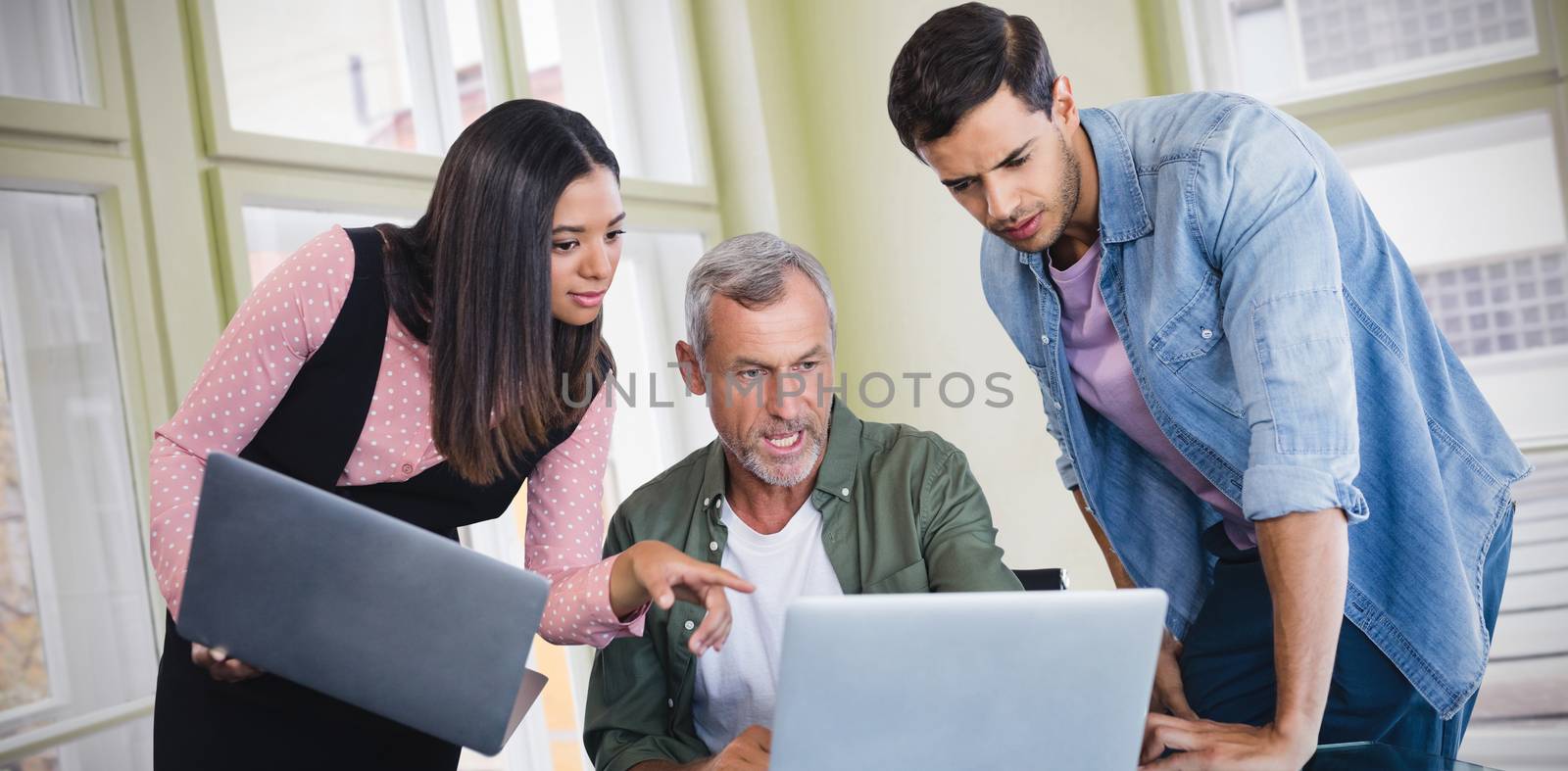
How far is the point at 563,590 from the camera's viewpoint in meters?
1.47

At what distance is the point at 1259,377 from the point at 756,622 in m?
0.80

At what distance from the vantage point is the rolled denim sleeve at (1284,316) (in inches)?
47.8

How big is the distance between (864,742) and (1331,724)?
766 millimetres

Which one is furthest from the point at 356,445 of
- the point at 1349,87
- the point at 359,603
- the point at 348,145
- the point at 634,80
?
the point at 1349,87

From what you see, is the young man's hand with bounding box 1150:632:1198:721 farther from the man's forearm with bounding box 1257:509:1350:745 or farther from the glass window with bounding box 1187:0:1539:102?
the glass window with bounding box 1187:0:1539:102

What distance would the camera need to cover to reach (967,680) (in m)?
0.95

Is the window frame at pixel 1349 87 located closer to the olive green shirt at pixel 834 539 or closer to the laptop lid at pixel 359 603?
the olive green shirt at pixel 834 539

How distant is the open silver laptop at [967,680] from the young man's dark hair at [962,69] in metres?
0.68

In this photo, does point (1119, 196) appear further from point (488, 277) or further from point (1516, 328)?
point (1516, 328)

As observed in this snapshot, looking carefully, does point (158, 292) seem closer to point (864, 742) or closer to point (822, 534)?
point (822, 534)

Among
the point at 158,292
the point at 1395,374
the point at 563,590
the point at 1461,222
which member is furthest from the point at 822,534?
the point at 1461,222

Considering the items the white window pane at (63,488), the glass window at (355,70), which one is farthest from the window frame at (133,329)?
the glass window at (355,70)

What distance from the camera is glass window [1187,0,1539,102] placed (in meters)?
2.93

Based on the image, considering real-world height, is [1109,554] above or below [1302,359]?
below
